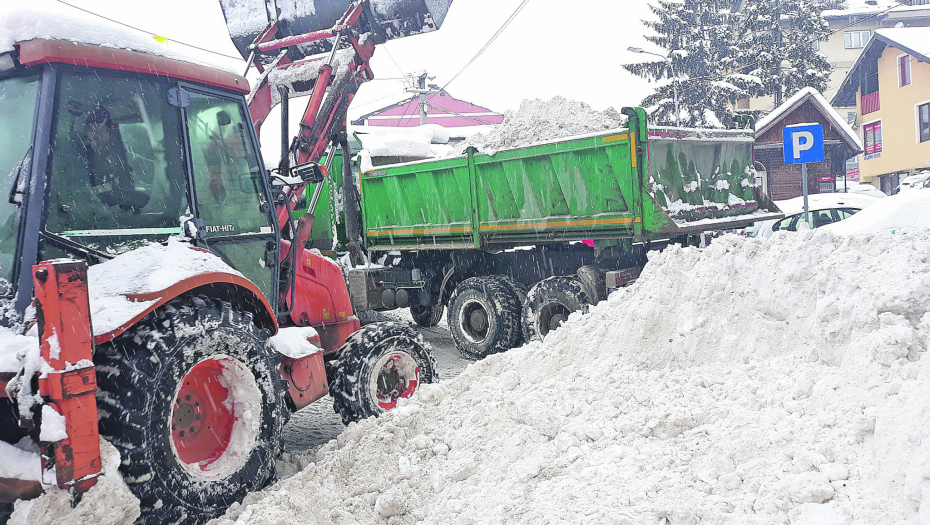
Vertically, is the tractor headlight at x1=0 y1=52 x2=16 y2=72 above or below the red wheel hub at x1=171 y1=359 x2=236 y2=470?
above

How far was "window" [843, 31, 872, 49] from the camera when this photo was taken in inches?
1861

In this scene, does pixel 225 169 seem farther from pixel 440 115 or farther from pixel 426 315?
pixel 440 115

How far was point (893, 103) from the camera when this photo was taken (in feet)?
103

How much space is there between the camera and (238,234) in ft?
13.8

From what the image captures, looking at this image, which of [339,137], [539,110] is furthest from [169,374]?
[539,110]

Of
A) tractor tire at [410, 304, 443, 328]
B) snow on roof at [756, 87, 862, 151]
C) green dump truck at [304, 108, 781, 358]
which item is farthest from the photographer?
snow on roof at [756, 87, 862, 151]

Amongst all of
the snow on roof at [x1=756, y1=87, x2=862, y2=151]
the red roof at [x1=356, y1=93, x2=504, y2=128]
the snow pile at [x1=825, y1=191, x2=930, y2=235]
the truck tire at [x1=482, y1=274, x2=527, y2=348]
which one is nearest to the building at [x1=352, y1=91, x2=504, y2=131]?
the red roof at [x1=356, y1=93, x2=504, y2=128]

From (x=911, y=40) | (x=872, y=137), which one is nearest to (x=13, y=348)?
(x=911, y=40)

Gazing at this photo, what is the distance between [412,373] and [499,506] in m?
2.26

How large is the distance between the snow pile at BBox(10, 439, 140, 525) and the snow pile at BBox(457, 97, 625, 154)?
5.62 meters

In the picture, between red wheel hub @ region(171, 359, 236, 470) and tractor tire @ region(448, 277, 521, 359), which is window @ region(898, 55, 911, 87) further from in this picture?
red wheel hub @ region(171, 359, 236, 470)

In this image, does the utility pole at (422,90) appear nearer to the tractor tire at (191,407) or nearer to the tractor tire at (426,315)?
the tractor tire at (426,315)

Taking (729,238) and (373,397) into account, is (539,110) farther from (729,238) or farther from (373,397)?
(373,397)

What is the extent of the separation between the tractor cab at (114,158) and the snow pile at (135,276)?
0.50ft
